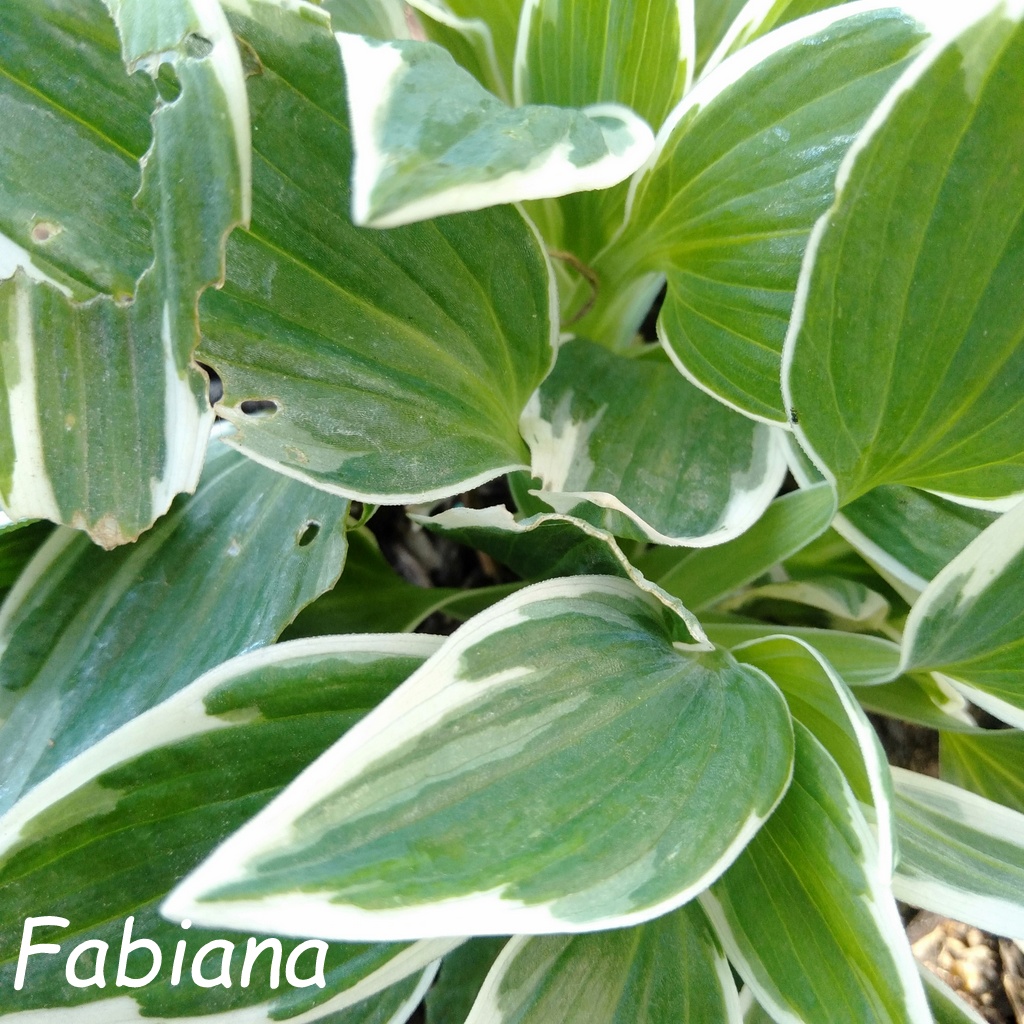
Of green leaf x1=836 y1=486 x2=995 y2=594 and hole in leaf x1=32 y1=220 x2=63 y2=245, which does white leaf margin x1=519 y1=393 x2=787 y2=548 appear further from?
hole in leaf x1=32 y1=220 x2=63 y2=245

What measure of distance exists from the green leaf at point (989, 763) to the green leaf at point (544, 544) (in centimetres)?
31

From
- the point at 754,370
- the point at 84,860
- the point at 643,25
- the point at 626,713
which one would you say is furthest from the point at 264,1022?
the point at 643,25

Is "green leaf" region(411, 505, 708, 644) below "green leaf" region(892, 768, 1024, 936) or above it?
above

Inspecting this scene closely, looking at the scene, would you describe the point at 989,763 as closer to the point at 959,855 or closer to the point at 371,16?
the point at 959,855

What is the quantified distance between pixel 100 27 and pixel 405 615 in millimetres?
383

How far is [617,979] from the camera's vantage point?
45 cm

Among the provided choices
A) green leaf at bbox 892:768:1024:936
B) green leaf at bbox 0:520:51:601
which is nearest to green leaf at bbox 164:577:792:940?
green leaf at bbox 892:768:1024:936

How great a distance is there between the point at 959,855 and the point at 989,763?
201 mm

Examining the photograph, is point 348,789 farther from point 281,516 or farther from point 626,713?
point 281,516

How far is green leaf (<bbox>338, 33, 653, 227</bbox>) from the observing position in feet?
0.87

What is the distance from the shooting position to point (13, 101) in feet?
1.23

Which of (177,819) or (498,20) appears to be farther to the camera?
(498,20)

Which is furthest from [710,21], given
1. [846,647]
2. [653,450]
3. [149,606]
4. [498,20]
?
[149,606]

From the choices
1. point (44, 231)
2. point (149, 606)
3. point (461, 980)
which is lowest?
point (461, 980)
